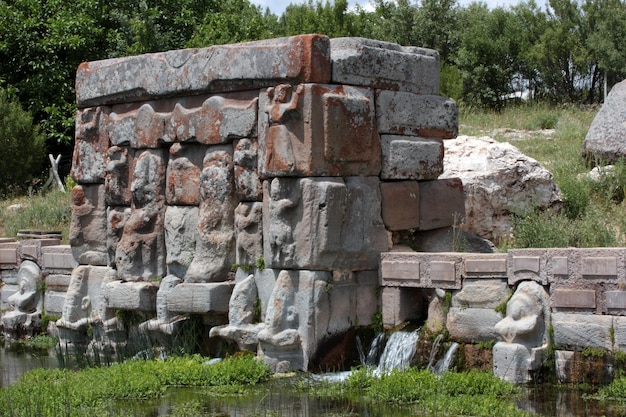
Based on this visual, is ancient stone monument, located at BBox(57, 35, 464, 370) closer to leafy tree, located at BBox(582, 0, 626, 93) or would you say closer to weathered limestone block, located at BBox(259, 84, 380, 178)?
weathered limestone block, located at BBox(259, 84, 380, 178)

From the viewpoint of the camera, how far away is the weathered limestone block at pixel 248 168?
425 inches

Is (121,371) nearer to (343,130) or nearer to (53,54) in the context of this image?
(343,130)

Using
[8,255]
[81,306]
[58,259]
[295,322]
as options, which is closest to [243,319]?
[295,322]

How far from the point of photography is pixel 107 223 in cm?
1245

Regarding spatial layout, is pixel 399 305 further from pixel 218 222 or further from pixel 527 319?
pixel 218 222

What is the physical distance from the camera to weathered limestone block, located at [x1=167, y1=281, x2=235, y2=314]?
10.9m

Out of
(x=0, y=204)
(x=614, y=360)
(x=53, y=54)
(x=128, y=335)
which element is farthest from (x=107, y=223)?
(x=53, y=54)

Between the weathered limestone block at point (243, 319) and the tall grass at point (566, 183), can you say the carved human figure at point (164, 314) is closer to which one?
the weathered limestone block at point (243, 319)

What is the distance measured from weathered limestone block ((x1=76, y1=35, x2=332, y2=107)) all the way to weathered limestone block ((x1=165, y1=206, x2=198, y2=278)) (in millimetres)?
1248

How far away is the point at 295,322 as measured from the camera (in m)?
10.3

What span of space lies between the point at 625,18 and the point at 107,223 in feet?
56.8

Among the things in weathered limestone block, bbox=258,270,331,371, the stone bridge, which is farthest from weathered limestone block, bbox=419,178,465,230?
weathered limestone block, bbox=258,270,331,371

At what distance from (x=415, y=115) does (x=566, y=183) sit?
3469 mm

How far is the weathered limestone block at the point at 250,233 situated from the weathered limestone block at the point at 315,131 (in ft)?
1.91
